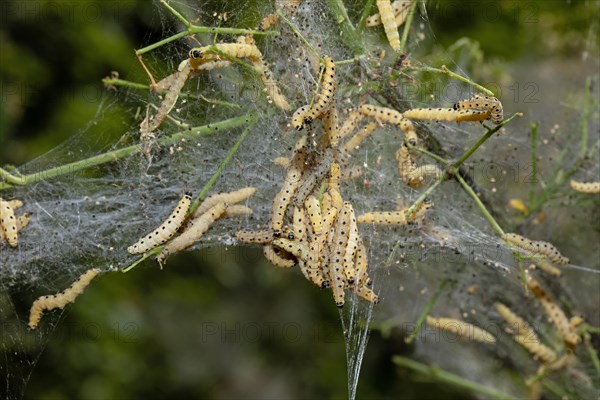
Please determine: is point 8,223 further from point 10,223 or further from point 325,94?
point 325,94

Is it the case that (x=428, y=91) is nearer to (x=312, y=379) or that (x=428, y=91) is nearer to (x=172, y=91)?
(x=172, y=91)

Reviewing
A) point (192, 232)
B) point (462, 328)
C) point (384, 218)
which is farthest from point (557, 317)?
point (192, 232)

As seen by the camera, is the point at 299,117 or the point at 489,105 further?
the point at 299,117

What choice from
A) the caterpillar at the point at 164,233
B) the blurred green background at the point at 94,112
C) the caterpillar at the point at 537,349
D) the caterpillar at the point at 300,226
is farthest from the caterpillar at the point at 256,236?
the blurred green background at the point at 94,112

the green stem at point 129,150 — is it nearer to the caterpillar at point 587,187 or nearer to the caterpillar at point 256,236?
the caterpillar at point 256,236

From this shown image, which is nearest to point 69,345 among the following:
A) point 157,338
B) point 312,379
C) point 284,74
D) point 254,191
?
point 157,338

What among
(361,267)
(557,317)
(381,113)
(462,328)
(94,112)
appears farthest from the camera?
(94,112)

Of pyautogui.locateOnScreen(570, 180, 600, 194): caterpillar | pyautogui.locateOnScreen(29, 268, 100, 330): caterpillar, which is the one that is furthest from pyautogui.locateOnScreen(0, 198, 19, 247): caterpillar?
pyautogui.locateOnScreen(570, 180, 600, 194): caterpillar
